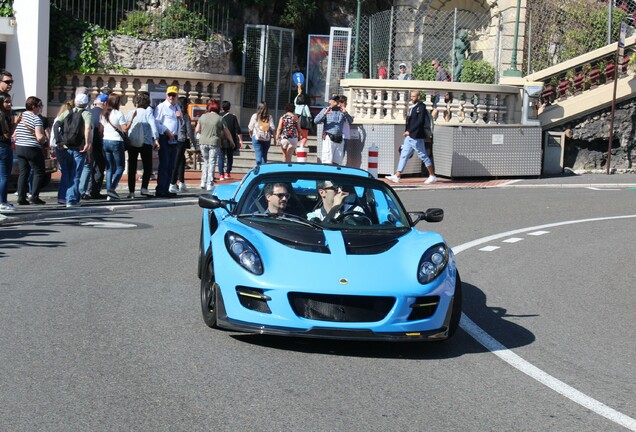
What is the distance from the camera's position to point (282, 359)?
24.4ft

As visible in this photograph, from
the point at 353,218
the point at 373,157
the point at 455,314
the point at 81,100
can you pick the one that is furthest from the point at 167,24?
the point at 455,314

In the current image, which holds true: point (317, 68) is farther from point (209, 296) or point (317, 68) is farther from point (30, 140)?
point (209, 296)

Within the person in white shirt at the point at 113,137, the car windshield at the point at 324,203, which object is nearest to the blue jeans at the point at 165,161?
the person in white shirt at the point at 113,137

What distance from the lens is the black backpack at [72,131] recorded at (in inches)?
636

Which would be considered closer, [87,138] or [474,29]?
[87,138]

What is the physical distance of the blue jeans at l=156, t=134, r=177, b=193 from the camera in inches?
722

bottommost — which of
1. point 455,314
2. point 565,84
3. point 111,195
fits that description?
point 455,314

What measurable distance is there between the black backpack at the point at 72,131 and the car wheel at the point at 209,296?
8370 mm

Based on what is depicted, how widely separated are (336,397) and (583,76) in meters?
21.3

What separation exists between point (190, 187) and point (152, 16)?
8.01 m

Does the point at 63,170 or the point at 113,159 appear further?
the point at 113,159

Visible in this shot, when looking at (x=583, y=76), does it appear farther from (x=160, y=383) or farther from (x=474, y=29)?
(x=160, y=383)

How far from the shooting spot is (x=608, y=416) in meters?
6.36

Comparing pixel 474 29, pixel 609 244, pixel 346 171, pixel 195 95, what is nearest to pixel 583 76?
pixel 474 29
